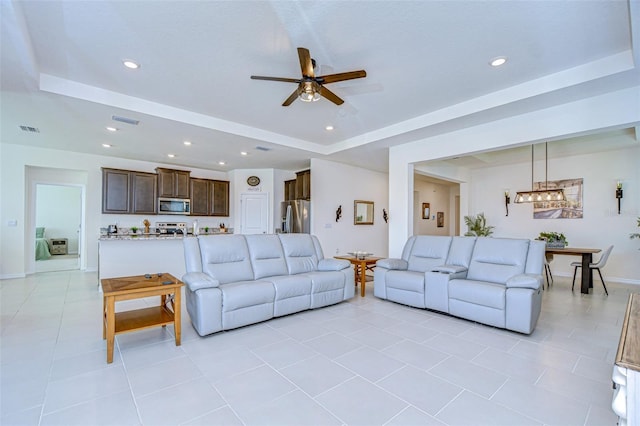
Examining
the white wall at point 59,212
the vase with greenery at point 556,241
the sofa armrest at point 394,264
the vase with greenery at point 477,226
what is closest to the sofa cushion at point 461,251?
the sofa armrest at point 394,264

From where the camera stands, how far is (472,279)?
3877mm

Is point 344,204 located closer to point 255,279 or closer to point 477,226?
point 477,226

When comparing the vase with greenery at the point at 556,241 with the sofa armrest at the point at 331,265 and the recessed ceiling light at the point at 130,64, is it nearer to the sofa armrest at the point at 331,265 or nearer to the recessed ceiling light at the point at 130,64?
the sofa armrest at the point at 331,265

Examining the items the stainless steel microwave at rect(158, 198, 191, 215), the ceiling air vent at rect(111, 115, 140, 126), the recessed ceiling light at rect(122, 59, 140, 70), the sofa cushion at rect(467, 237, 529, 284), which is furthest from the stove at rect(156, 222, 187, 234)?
the sofa cushion at rect(467, 237, 529, 284)

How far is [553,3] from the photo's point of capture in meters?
2.15

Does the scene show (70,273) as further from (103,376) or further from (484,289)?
(484,289)

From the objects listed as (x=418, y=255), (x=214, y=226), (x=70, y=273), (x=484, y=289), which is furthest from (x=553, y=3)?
(x=70, y=273)

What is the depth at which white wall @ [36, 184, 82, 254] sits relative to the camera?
9.36 m

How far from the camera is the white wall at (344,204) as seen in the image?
265 inches

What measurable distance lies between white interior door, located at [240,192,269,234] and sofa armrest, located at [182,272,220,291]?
16.5 ft

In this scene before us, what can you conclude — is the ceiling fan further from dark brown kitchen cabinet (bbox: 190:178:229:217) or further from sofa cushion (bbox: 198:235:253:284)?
dark brown kitchen cabinet (bbox: 190:178:229:217)

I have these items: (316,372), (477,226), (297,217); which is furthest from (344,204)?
(316,372)

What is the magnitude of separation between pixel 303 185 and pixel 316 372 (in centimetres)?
529

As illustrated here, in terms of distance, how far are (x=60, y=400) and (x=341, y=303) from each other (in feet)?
10.2
